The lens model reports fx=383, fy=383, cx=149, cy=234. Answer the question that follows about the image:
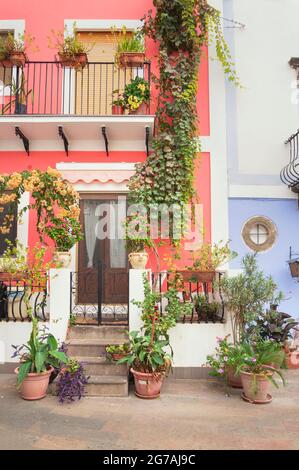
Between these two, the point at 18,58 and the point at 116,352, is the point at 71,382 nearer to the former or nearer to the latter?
the point at 116,352

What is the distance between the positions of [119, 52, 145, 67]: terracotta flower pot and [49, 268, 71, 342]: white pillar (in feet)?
18.0

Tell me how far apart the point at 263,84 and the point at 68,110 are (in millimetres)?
5196

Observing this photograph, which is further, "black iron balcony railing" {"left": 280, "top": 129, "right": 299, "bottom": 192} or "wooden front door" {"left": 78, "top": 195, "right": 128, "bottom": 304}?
"wooden front door" {"left": 78, "top": 195, "right": 128, "bottom": 304}

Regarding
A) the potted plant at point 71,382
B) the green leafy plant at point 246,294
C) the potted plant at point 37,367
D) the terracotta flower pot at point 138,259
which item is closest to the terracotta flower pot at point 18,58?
the terracotta flower pot at point 138,259

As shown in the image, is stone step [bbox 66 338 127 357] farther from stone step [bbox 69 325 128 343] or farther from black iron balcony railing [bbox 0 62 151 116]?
black iron balcony railing [bbox 0 62 151 116]

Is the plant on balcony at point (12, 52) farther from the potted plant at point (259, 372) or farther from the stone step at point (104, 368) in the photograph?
the potted plant at point (259, 372)

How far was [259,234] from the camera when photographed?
31.9ft

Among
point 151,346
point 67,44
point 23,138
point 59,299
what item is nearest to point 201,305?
point 151,346

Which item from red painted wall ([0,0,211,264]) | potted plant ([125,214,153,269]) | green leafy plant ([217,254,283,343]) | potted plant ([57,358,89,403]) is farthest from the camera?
red painted wall ([0,0,211,264])

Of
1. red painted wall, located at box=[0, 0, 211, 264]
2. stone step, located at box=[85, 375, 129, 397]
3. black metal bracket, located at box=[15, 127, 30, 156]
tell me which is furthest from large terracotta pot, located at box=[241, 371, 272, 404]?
black metal bracket, located at box=[15, 127, 30, 156]

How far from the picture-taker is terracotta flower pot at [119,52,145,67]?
374 inches

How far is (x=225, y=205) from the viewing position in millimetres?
9648

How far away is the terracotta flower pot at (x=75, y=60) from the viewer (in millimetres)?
9477

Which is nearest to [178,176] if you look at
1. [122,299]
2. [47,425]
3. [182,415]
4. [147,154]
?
[147,154]
